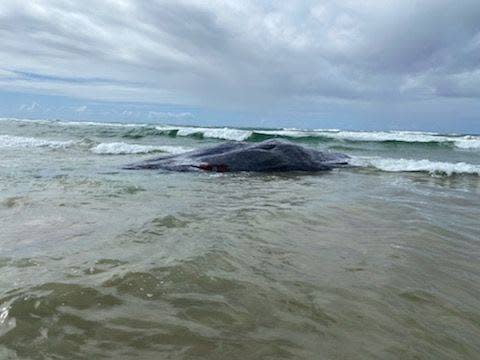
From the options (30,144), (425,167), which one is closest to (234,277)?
(425,167)

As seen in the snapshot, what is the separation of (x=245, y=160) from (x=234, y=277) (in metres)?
7.17

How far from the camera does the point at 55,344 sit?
81.2 inches

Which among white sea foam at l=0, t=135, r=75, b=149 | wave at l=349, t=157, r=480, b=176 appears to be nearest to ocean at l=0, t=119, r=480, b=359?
wave at l=349, t=157, r=480, b=176

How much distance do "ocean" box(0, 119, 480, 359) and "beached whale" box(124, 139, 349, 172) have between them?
3604 mm

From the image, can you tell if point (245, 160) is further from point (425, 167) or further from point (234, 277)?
point (234, 277)

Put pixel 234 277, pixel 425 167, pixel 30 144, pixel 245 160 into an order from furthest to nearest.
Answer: pixel 30 144 → pixel 425 167 → pixel 245 160 → pixel 234 277

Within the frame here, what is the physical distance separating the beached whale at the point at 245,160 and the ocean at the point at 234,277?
11.8 feet

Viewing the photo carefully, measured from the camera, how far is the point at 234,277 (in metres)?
2.97

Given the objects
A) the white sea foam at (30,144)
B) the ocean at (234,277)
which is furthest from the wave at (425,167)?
the white sea foam at (30,144)

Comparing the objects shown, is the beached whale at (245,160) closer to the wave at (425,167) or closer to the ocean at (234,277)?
the wave at (425,167)

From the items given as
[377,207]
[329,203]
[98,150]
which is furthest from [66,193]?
[98,150]

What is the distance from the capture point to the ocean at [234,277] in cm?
215

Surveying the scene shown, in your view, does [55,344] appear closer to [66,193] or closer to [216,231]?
[216,231]

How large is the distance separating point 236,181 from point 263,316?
5810 mm
